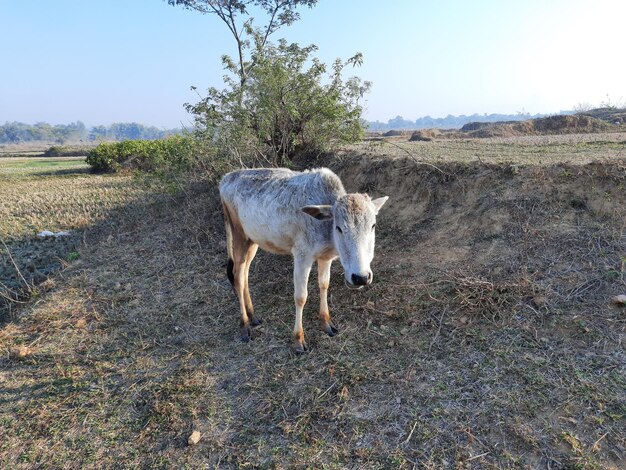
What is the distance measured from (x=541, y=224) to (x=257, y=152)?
6.57m

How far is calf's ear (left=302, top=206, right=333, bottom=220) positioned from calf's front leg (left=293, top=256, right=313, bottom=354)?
610 millimetres

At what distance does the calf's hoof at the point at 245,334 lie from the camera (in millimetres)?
5078

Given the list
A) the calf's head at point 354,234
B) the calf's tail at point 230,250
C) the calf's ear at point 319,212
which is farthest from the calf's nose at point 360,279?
the calf's tail at point 230,250

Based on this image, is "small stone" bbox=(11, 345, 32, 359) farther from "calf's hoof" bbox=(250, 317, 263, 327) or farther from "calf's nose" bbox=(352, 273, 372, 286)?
"calf's nose" bbox=(352, 273, 372, 286)

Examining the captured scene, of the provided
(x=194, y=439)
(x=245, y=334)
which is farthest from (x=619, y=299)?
(x=194, y=439)

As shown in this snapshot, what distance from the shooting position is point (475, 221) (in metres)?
6.02

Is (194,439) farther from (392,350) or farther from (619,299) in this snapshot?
(619,299)

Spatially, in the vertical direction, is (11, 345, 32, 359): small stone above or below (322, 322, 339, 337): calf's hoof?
below

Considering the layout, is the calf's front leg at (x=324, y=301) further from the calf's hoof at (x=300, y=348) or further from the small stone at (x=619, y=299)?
the small stone at (x=619, y=299)

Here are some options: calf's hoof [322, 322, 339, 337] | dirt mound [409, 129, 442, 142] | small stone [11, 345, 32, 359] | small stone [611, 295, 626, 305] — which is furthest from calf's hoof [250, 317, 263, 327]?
dirt mound [409, 129, 442, 142]

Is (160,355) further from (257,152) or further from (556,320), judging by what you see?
(257,152)

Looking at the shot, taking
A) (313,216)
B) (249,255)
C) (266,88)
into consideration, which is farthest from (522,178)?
(266,88)

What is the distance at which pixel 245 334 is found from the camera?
16.8 ft

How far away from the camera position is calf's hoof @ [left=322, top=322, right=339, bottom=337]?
4.89 meters
